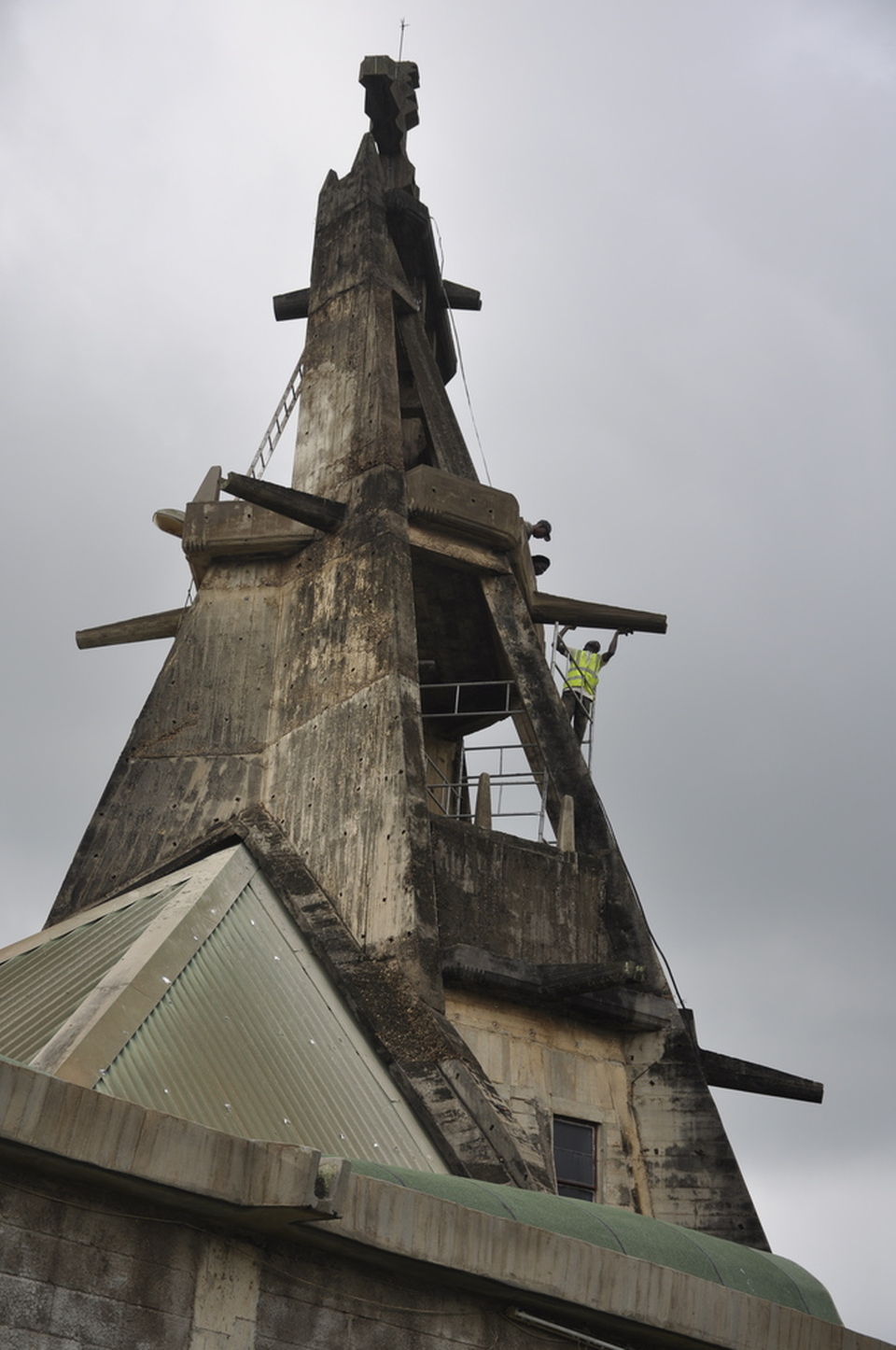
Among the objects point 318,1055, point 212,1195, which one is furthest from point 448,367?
point 212,1195

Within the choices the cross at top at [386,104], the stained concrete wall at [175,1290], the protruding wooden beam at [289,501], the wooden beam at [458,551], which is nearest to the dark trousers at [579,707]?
the wooden beam at [458,551]

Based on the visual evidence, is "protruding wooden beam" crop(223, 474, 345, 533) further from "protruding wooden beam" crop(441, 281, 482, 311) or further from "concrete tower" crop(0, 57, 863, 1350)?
"protruding wooden beam" crop(441, 281, 482, 311)

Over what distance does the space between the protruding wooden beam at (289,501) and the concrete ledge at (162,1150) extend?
8806 millimetres

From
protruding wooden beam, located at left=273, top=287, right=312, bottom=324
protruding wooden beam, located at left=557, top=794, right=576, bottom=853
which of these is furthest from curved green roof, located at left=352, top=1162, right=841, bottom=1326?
protruding wooden beam, located at left=273, top=287, right=312, bottom=324

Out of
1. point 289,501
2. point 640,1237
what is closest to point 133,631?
point 289,501

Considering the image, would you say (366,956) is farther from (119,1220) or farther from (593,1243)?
(119,1220)

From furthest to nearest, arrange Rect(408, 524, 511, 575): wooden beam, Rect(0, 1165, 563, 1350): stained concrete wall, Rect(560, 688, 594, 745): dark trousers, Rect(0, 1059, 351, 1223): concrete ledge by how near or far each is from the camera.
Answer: Rect(560, 688, 594, 745): dark trousers, Rect(408, 524, 511, 575): wooden beam, Rect(0, 1165, 563, 1350): stained concrete wall, Rect(0, 1059, 351, 1223): concrete ledge

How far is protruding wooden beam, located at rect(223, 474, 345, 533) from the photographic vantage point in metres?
15.0

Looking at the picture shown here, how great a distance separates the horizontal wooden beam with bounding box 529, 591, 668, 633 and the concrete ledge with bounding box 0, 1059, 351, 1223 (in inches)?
420

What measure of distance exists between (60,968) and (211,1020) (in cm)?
206

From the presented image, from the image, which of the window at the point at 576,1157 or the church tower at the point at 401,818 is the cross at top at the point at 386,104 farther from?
the window at the point at 576,1157

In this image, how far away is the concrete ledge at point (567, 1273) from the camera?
24.7 ft

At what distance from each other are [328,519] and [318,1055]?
20.7ft

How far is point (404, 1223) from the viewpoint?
7.59 meters
